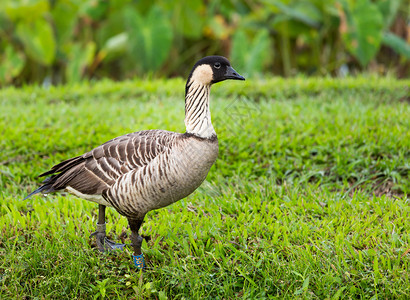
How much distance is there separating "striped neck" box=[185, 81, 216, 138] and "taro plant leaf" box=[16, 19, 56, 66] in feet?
20.8

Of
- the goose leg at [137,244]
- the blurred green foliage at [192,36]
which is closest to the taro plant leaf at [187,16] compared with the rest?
the blurred green foliage at [192,36]

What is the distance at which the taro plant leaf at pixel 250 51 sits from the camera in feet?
27.7

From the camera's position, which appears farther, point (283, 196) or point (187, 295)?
point (283, 196)

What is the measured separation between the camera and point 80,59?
8.94 meters

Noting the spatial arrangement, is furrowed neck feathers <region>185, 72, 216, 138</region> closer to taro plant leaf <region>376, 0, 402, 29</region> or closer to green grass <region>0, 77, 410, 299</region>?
green grass <region>0, 77, 410, 299</region>

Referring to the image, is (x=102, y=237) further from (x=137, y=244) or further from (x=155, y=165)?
(x=155, y=165)

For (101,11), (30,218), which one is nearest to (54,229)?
(30,218)

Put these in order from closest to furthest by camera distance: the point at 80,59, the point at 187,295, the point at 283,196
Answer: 1. the point at 187,295
2. the point at 283,196
3. the point at 80,59

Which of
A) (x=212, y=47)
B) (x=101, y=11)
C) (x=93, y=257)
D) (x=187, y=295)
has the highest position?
(x=101, y=11)

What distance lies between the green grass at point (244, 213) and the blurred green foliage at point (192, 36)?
2431 mm

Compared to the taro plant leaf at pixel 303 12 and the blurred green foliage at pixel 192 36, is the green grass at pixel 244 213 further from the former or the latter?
the taro plant leaf at pixel 303 12

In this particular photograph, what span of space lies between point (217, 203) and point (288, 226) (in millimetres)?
683

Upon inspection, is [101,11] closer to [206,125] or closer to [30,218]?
[30,218]

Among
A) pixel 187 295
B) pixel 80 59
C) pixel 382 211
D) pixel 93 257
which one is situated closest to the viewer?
pixel 187 295
